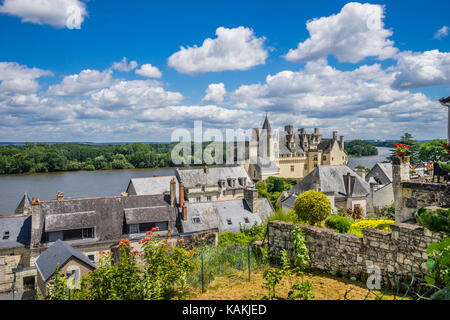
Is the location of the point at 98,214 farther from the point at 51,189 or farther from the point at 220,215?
the point at 51,189

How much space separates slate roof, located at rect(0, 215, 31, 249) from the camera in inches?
776

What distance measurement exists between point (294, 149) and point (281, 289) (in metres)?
57.9

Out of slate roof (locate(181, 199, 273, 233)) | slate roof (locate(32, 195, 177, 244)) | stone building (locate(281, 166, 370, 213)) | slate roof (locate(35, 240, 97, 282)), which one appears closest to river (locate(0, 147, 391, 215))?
slate roof (locate(32, 195, 177, 244))

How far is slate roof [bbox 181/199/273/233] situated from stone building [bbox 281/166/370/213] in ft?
16.1

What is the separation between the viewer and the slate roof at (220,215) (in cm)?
2292

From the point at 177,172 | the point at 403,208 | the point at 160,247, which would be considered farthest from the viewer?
the point at 177,172

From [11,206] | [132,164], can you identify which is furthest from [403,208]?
[132,164]

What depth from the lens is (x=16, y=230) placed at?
2064cm

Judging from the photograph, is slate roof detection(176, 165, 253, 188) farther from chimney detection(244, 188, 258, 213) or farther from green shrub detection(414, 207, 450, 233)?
green shrub detection(414, 207, 450, 233)

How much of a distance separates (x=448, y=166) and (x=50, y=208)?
925 inches
